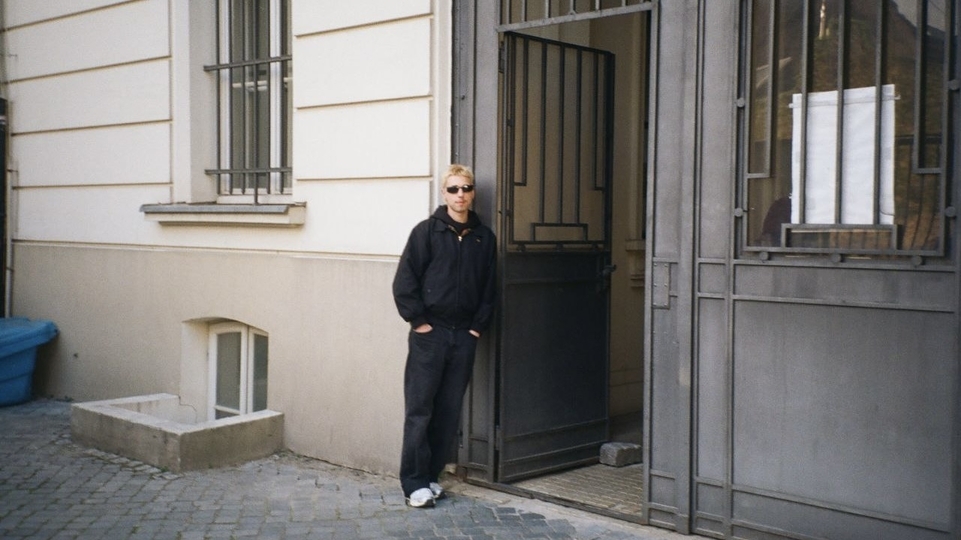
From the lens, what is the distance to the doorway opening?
6469 millimetres

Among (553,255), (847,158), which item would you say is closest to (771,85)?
(847,158)

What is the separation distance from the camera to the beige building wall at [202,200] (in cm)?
674

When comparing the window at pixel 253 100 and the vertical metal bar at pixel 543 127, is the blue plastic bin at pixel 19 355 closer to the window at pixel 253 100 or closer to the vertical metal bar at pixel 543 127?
the window at pixel 253 100

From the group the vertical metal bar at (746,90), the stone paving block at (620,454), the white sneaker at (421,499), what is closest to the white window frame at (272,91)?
the white sneaker at (421,499)

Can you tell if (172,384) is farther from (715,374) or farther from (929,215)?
(929,215)

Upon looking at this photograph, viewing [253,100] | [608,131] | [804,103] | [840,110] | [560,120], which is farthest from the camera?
[253,100]

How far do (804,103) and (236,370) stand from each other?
5.02 meters

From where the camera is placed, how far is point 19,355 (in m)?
9.01

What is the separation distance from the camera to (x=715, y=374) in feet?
17.4

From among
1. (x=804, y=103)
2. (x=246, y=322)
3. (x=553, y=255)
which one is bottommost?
(x=246, y=322)

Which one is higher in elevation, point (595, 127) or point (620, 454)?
point (595, 127)

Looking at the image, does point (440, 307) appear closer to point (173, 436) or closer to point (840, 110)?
point (173, 436)

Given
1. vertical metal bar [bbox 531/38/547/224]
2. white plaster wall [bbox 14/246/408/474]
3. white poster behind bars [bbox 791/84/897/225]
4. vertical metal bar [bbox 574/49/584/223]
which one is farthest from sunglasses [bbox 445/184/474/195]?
white poster behind bars [bbox 791/84/897/225]

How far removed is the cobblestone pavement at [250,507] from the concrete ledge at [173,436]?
0.30ft
